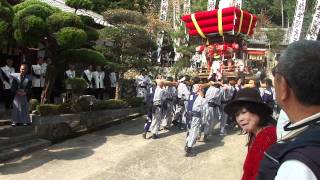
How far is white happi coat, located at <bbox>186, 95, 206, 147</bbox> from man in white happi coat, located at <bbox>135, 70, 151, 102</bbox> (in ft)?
13.3

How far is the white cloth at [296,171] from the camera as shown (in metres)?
1.43

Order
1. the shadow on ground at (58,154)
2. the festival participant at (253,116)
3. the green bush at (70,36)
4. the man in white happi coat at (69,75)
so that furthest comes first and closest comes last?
the man in white happi coat at (69,75) < the green bush at (70,36) < the shadow on ground at (58,154) < the festival participant at (253,116)

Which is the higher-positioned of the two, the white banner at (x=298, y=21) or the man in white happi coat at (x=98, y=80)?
the white banner at (x=298, y=21)

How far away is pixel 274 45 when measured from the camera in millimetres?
33188

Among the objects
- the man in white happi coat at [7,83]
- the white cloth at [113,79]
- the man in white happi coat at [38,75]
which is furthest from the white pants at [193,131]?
the white cloth at [113,79]

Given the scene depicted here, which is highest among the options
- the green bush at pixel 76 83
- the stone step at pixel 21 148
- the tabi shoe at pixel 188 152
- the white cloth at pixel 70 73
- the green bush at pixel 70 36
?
the green bush at pixel 70 36

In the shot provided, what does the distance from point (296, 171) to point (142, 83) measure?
1369cm

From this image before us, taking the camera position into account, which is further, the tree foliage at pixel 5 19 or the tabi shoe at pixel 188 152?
the tabi shoe at pixel 188 152

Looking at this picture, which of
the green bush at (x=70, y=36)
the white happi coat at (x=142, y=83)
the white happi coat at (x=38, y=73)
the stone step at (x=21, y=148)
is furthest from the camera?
the white happi coat at (x=142, y=83)

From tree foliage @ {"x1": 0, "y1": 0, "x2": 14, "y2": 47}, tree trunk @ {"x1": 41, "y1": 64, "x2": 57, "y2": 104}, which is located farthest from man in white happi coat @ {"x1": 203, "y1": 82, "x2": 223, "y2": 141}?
tree foliage @ {"x1": 0, "y1": 0, "x2": 14, "y2": 47}

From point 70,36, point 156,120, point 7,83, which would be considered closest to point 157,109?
point 156,120

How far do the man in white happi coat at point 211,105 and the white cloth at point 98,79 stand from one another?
489 cm

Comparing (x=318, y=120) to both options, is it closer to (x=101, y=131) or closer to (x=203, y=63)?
(x=101, y=131)

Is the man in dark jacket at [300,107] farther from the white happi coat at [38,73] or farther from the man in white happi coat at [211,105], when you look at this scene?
the white happi coat at [38,73]
